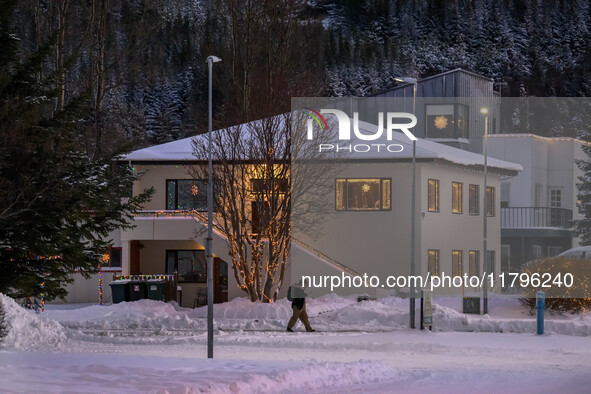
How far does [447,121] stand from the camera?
173 ft

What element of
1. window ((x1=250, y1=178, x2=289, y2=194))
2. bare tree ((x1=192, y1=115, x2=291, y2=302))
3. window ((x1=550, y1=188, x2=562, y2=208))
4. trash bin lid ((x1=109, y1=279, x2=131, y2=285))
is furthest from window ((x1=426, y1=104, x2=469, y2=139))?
trash bin lid ((x1=109, y1=279, x2=131, y2=285))

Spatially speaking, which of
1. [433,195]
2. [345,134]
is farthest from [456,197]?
[345,134]

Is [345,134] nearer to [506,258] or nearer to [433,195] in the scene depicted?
[433,195]

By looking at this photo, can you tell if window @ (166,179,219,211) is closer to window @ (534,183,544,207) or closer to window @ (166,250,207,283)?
window @ (166,250,207,283)

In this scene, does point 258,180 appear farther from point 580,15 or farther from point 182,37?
point 580,15

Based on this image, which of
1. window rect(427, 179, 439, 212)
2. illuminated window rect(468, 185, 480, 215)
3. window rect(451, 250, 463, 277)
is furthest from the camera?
illuminated window rect(468, 185, 480, 215)

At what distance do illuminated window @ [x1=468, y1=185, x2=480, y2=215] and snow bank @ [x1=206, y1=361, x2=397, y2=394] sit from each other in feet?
86.2

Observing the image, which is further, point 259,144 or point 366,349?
point 259,144

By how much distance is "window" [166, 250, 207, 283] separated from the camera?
43.6 metres

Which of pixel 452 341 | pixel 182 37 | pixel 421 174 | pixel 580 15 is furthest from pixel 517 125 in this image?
pixel 580 15

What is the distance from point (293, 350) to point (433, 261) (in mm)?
17822

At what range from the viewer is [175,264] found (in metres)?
43.7

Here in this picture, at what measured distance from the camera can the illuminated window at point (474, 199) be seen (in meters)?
43.9

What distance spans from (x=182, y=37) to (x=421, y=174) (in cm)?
10498
